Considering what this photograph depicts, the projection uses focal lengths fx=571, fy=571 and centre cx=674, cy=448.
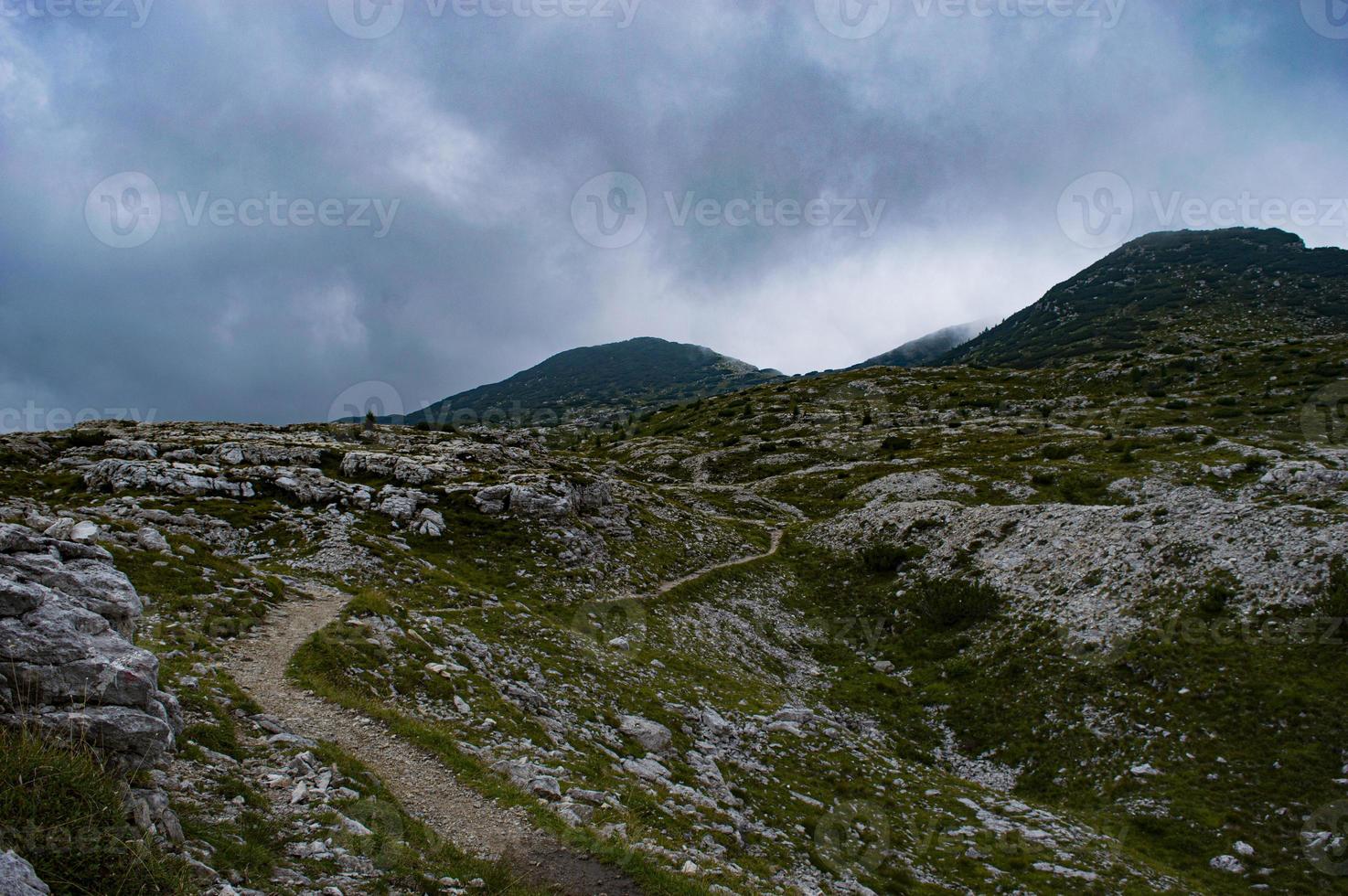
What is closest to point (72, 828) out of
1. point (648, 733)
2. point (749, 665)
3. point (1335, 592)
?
point (648, 733)

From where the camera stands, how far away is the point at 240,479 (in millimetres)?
37031

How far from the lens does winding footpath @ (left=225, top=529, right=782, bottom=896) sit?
1108 cm

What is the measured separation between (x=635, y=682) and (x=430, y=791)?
12.7 metres

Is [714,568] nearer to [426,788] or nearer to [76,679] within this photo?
[426,788]

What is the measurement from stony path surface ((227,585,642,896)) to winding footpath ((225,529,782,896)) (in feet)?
0.06

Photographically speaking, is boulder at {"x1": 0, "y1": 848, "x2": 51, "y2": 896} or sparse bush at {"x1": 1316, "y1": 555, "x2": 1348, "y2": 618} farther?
sparse bush at {"x1": 1316, "y1": 555, "x2": 1348, "y2": 618}

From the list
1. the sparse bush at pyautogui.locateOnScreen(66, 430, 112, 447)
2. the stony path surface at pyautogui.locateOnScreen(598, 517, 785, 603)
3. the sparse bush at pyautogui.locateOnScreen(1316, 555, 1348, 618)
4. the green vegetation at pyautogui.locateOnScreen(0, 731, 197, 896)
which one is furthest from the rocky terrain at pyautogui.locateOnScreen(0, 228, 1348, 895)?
the stony path surface at pyautogui.locateOnScreen(598, 517, 785, 603)

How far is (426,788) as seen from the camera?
42.6 ft

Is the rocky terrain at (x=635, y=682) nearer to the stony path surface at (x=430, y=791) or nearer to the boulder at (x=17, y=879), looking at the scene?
the stony path surface at (x=430, y=791)

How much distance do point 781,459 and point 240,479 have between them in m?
82.5

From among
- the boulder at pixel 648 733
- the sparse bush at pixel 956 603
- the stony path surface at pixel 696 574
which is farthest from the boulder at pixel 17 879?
the sparse bush at pixel 956 603

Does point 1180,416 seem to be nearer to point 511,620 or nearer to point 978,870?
point 978,870

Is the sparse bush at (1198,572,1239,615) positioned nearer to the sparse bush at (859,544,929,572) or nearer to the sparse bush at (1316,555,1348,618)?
the sparse bush at (1316,555,1348,618)

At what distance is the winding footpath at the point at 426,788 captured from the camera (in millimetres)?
11078
